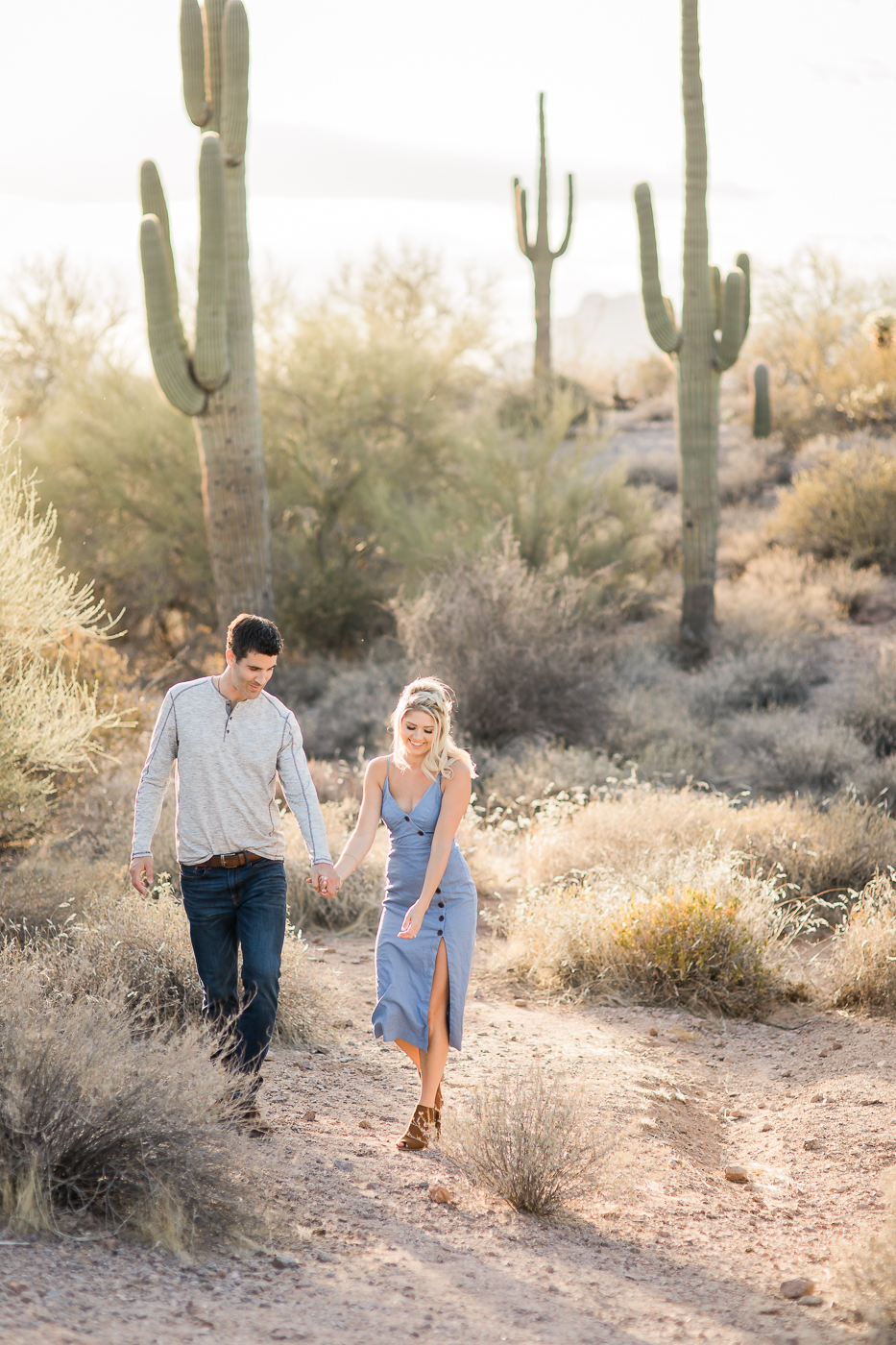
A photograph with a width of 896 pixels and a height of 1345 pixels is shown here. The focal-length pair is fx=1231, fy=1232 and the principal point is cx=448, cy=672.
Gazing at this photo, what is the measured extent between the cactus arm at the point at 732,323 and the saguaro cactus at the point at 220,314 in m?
5.55

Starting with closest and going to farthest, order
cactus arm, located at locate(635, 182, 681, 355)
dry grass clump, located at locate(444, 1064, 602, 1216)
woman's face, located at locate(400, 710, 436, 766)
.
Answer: dry grass clump, located at locate(444, 1064, 602, 1216) < woman's face, located at locate(400, 710, 436, 766) < cactus arm, located at locate(635, 182, 681, 355)

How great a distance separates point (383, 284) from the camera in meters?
33.8

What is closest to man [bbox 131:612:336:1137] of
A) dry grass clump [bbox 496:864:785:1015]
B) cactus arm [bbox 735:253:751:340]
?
dry grass clump [bbox 496:864:785:1015]

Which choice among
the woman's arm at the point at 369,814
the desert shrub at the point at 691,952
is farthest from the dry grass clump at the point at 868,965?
the woman's arm at the point at 369,814

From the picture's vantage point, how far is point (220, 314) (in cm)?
1108

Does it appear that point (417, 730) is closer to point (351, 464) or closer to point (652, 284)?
point (652, 284)

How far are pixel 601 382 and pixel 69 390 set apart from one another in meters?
18.6

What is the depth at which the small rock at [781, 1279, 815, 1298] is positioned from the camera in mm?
3572

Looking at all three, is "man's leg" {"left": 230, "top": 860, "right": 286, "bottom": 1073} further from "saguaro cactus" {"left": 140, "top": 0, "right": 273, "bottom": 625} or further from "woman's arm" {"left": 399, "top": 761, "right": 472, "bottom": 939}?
"saguaro cactus" {"left": 140, "top": 0, "right": 273, "bottom": 625}

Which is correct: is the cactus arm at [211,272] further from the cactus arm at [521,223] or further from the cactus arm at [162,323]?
the cactus arm at [521,223]

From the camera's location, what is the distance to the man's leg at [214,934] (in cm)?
427

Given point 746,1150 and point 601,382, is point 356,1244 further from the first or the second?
point 601,382

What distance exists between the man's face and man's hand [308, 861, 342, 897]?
637 mm

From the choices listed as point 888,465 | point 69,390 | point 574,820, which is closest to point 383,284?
point 69,390
